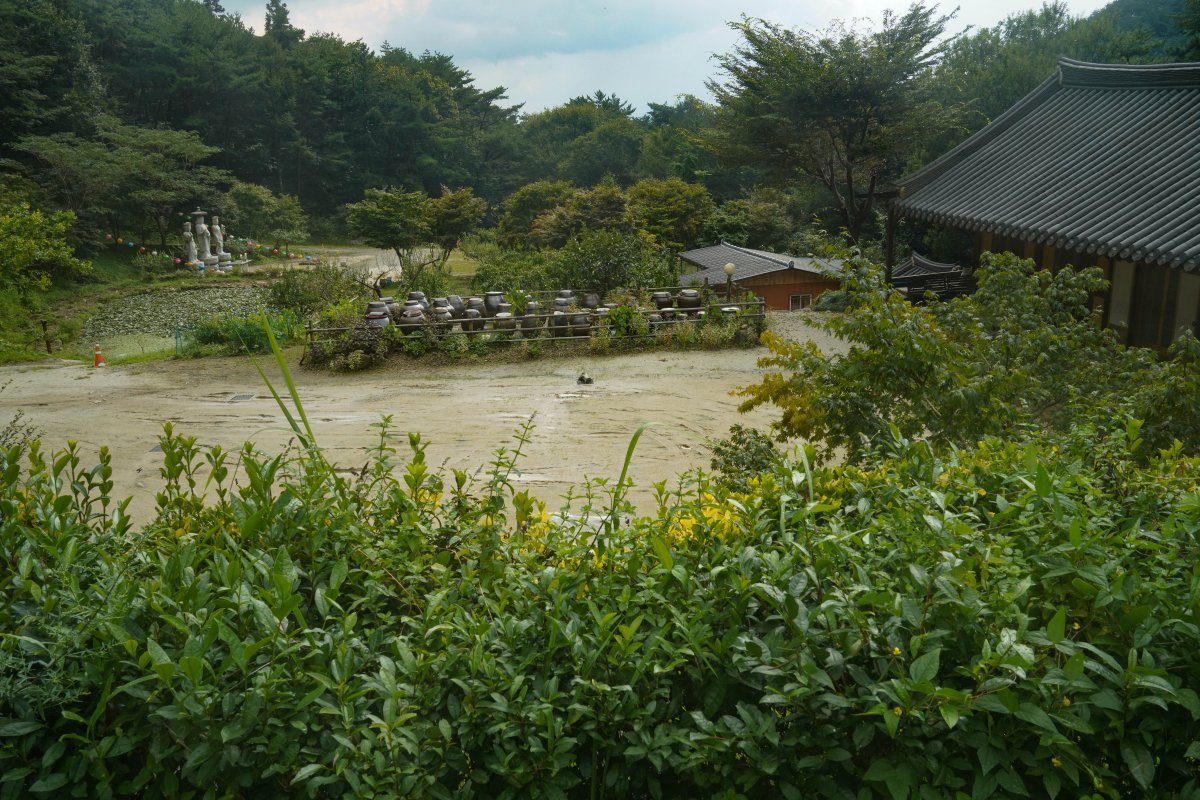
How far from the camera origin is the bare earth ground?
37.8 feet

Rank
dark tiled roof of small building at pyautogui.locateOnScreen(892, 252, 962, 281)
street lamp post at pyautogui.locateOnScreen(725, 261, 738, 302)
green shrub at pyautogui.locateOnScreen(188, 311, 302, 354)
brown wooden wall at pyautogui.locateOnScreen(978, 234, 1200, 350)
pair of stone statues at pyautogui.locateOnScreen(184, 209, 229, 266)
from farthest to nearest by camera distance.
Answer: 1. pair of stone statues at pyautogui.locateOnScreen(184, 209, 229, 266)
2. dark tiled roof of small building at pyautogui.locateOnScreen(892, 252, 962, 281)
3. street lamp post at pyautogui.locateOnScreen(725, 261, 738, 302)
4. green shrub at pyautogui.locateOnScreen(188, 311, 302, 354)
5. brown wooden wall at pyautogui.locateOnScreen(978, 234, 1200, 350)

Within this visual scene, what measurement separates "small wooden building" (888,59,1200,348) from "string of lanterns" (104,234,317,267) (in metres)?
25.7

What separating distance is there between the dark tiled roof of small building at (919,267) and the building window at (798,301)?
2245 mm

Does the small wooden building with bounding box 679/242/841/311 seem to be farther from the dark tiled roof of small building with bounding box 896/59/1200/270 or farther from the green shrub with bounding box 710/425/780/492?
the green shrub with bounding box 710/425/780/492

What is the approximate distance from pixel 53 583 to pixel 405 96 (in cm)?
5392

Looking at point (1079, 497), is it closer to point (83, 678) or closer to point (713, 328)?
point (83, 678)

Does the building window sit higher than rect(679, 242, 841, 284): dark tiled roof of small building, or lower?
lower

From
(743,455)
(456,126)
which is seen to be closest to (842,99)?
(743,455)

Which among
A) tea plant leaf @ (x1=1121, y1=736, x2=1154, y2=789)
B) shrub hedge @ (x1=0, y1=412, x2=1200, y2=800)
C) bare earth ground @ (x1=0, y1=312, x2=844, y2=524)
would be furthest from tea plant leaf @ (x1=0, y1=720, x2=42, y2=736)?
bare earth ground @ (x1=0, y1=312, x2=844, y2=524)

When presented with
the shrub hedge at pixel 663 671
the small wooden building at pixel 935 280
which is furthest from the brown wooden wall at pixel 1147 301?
the shrub hedge at pixel 663 671

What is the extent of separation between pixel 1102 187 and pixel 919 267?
1348 cm

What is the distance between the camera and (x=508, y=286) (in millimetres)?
24375

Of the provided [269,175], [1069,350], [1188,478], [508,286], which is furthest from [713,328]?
[269,175]

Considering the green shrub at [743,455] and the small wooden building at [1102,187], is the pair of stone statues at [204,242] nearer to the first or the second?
the small wooden building at [1102,187]
